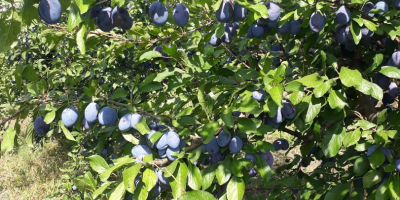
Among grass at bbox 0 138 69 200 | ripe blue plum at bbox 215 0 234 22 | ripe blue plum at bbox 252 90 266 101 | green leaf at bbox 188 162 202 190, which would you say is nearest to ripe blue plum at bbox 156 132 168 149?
green leaf at bbox 188 162 202 190

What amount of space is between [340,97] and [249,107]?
0.98 feet

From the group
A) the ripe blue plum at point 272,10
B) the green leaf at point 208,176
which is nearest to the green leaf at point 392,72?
the ripe blue plum at point 272,10

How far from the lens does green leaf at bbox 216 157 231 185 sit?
1075 millimetres

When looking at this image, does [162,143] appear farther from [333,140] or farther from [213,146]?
[333,140]

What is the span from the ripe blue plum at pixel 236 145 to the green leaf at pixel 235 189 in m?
0.09

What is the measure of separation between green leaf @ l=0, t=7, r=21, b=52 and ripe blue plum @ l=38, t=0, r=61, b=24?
6cm

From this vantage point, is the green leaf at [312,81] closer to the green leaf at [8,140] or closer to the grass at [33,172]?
the green leaf at [8,140]

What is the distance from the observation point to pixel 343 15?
1149mm

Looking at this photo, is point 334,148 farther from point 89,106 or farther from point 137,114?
point 89,106

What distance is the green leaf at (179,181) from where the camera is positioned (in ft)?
3.34

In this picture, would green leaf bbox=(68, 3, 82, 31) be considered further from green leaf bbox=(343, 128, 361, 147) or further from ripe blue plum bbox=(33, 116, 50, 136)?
green leaf bbox=(343, 128, 361, 147)

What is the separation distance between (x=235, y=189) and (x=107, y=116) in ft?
1.59

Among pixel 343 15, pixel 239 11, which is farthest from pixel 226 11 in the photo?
pixel 343 15

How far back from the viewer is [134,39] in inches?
55.3
